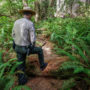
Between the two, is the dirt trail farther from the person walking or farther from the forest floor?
the person walking

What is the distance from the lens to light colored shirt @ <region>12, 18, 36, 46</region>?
3553mm

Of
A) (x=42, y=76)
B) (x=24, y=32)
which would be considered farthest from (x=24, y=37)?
(x=42, y=76)

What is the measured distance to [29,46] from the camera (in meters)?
3.70

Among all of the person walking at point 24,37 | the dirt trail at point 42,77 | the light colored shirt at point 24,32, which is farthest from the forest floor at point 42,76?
the light colored shirt at point 24,32

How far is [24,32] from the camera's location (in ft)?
11.9

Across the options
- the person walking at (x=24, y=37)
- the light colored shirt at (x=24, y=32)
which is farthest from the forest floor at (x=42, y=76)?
the light colored shirt at (x=24, y=32)

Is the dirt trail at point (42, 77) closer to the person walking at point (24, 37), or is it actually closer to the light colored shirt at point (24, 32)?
the person walking at point (24, 37)

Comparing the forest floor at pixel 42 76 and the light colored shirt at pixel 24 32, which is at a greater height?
Answer: the light colored shirt at pixel 24 32

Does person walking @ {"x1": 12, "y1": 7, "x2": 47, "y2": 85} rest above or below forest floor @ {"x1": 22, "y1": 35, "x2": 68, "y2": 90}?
above

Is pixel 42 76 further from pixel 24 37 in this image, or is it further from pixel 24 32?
pixel 24 32

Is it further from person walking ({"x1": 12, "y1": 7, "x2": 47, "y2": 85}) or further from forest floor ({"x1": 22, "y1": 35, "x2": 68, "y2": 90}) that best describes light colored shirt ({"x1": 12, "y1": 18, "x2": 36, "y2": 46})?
forest floor ({"x1": 22, "y1": 35, "x2": 68, "y2": 90})

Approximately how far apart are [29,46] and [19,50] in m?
0.37

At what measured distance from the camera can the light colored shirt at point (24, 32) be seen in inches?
140

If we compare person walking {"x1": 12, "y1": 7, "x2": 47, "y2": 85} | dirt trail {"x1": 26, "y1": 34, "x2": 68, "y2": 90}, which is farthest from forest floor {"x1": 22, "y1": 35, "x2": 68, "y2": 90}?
person walking {"x1": 12, "y1": 7, "x2": 47, "y2": 85}
